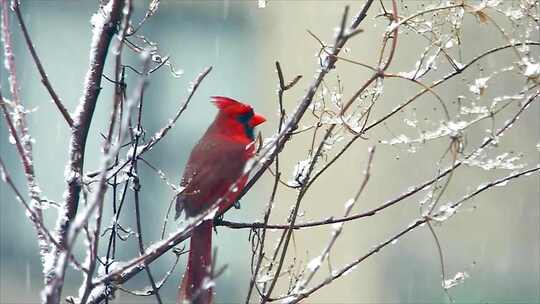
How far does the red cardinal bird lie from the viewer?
5.18 ft

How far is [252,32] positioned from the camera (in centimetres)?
474

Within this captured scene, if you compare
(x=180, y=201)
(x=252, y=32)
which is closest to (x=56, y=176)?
(x=252, y=32)

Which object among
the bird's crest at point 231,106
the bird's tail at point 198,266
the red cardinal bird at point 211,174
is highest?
the bird's crest at point 231,106

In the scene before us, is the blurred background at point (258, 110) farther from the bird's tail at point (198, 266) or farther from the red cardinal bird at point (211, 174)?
the bird's tail at point (198, 266)

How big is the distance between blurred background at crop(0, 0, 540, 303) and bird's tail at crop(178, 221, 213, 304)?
2.57 m

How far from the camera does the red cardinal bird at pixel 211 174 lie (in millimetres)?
1578

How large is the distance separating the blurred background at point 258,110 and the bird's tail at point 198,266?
8.42ft

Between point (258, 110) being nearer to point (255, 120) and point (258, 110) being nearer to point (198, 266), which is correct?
point (255, 120)

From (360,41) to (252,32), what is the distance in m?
0.54

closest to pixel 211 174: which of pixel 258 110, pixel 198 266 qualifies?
pixel 198 266

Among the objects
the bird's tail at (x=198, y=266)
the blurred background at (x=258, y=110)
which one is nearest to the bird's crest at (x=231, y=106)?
the bird's tail at (x=198, y=266)

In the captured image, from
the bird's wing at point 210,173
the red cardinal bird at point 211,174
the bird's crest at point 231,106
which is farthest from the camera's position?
the bird's crest at point 231,106

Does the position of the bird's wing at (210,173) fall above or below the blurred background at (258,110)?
below

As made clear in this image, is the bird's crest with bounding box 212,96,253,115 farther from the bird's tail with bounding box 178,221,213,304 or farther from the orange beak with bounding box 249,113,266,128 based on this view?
the bird's tail with bounding box 178,221,213,304
